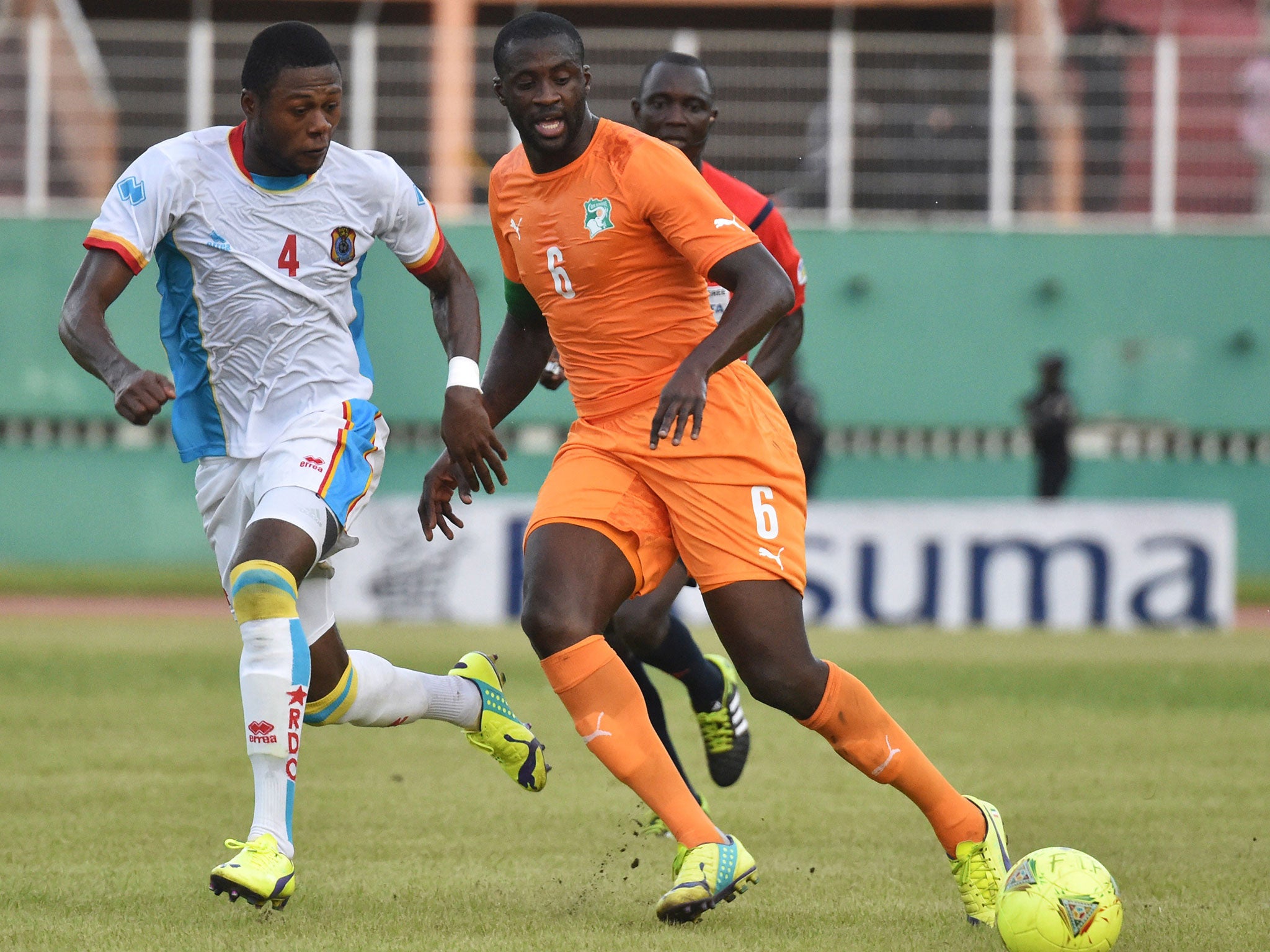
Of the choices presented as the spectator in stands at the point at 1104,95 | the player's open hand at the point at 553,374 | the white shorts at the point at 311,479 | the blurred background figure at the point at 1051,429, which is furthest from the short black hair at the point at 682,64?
the spectator in stands at the point at 1104,95

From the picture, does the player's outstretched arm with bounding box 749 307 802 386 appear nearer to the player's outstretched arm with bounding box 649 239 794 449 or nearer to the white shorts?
the white shorts

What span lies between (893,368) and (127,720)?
13.0 meters

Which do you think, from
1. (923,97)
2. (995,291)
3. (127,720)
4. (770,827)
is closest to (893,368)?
(995,291)

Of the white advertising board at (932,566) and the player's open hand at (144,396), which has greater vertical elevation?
the player's open hand at (144,396)

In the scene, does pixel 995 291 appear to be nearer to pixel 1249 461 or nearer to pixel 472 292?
pixel 1249 461

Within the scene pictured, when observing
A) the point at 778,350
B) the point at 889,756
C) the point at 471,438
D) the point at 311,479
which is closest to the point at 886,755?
the point at 889,756

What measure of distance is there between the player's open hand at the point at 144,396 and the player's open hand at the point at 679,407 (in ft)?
4.27

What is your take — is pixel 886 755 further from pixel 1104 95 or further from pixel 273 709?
pixel 1104 95

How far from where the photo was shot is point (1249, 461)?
21031 millimetres

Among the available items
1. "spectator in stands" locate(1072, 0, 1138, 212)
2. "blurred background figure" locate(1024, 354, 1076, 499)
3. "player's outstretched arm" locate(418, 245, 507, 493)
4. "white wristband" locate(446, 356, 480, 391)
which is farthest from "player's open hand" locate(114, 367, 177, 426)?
"spectator in stands" locate(1072, 0, 1138, 212)

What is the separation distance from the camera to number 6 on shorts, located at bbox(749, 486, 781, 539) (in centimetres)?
537

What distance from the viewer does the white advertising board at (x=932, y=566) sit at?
1603 centimetres

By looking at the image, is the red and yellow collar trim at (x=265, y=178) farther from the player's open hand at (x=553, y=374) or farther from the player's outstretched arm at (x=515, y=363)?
the player's open hand at (x=553, y=374)

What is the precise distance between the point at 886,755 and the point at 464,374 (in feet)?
5.62
